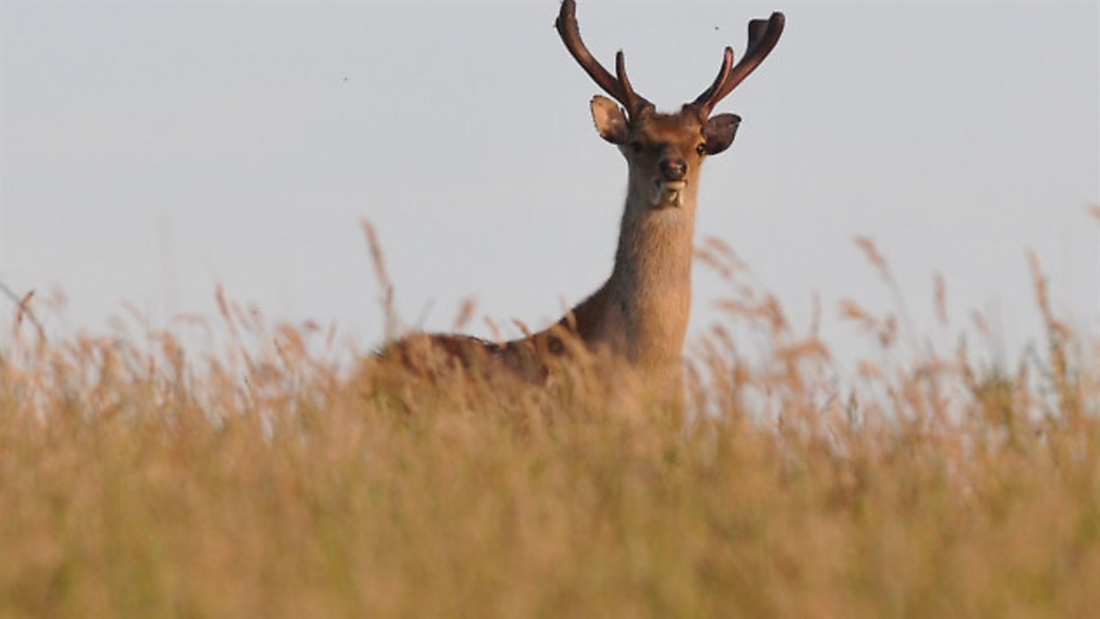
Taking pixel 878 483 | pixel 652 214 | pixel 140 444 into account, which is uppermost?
pixel 652 214

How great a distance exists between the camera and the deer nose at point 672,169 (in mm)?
9336

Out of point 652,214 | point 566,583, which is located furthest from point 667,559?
point 652,214

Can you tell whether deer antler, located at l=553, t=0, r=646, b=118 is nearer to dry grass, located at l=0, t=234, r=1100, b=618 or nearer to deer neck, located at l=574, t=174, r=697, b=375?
deer neck, located at l=574, t=174, r=697, b=375

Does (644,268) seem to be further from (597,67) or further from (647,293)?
(597,67)

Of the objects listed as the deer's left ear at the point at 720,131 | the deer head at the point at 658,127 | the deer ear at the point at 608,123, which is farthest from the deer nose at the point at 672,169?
the deer's left ear at the point at 720,131

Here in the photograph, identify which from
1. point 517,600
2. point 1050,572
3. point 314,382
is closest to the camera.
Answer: point 517,600

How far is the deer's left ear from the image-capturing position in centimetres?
1000

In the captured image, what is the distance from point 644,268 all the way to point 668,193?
0.35 m

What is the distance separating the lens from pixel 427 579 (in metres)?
5.11

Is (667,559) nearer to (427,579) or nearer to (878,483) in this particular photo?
(427,579)

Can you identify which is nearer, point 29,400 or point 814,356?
point 814,356

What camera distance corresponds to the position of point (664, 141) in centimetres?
962

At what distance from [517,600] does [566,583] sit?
25cm

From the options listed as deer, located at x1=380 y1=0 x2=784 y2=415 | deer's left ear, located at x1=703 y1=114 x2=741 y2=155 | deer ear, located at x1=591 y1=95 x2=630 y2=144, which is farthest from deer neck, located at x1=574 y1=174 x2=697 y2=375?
deer's left ear, located at x1=703 y1=114 x2=741 y2=155
